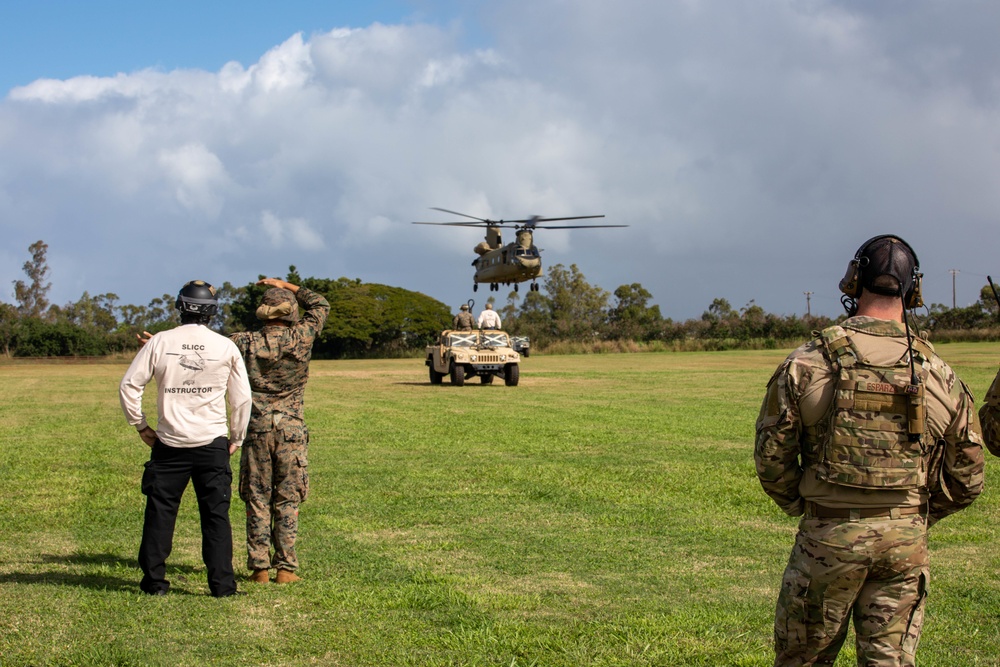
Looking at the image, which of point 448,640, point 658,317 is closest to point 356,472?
point 448,640

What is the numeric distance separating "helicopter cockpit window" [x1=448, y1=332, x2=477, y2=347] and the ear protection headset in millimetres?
25336

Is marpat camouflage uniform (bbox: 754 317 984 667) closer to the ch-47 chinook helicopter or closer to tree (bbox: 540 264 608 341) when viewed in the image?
the ch-47 chinook helicopter

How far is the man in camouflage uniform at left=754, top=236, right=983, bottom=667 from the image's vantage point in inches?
144

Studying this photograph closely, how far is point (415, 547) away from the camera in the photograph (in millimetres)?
7961

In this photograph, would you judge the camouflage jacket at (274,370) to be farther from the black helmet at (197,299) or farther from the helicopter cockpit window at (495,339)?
the helicopter cockpit window at (495,339)

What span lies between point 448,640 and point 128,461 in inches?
342

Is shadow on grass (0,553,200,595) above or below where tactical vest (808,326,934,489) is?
below

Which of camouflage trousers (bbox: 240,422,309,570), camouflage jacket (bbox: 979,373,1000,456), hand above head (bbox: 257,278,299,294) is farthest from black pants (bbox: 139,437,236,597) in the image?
camouflage jacket (bbox: 979,373,1000,456)

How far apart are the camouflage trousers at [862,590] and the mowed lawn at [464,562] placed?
1562 mm

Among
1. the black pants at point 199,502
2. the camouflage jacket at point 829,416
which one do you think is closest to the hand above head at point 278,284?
the black pants at point 199,502

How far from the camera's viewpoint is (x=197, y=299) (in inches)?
256

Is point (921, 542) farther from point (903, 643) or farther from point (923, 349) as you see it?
point (923, 349)

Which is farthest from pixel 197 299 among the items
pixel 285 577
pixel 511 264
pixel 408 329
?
pixel 408 329

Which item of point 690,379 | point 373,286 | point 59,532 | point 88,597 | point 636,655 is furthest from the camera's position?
point 373,286
